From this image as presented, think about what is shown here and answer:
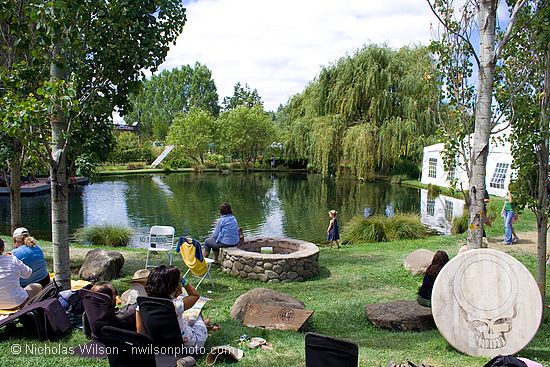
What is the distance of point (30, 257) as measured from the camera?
567 centimetres

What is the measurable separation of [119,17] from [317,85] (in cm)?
2532

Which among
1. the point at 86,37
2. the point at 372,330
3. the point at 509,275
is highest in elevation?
the point at 86,37

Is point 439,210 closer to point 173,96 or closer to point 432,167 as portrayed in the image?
A: point 432,167

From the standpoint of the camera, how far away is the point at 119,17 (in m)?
5.47

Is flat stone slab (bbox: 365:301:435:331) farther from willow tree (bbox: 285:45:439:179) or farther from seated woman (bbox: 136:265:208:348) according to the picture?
willow tree (bbox: 285:45:439:179)

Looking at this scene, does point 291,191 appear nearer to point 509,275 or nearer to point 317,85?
point 317,85

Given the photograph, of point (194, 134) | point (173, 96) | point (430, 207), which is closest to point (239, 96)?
point (173, 96)

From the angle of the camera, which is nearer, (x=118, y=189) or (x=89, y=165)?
(x=89, y=165)

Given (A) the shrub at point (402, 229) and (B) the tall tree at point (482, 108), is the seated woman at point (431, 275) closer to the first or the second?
(B) the tall tree at point (482, 108)

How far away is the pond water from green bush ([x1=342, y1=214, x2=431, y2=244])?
1.15 meters

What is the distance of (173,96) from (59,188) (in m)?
72.7

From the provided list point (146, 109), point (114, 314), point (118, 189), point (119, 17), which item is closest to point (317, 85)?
point (118, 189)

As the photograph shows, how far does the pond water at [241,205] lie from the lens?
15.7 m

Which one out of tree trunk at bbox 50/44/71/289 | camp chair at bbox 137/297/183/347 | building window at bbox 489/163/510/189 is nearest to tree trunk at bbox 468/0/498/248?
camp chair at bbox 137/297/183/347
